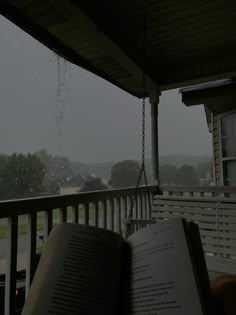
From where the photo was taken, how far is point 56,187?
2.22 m

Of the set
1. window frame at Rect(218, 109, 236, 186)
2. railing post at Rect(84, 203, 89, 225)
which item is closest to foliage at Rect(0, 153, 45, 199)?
railing post at Rect(84, 203, 89, 225)

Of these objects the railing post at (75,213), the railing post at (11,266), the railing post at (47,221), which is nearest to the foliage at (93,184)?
the railing post at (75,213)

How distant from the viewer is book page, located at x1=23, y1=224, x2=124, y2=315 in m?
0.76

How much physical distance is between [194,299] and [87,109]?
9.21ft

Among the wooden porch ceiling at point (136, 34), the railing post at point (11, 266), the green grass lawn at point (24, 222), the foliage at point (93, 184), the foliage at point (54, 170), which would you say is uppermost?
the wooden porch ceiling at point (136, 34)

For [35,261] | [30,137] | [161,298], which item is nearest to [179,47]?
[30,137]

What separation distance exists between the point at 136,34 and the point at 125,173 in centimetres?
160

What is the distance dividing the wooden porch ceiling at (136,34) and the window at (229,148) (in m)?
1.81

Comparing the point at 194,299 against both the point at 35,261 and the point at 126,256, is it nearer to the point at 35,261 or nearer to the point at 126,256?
the point at 126,256

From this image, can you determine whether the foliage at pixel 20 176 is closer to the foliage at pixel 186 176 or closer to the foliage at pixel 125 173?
the foliage at pixel 125 173

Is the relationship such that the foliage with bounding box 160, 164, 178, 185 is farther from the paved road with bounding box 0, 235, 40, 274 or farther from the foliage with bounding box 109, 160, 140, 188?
the paved road with bounding box 0, 235, 40, 274

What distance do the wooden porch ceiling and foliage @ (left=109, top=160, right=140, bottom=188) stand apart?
1.12 metres

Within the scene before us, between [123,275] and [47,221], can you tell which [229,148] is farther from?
[123,275]

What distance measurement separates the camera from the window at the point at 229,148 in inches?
202
